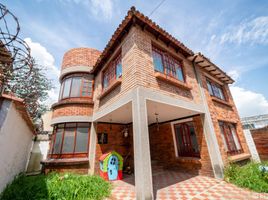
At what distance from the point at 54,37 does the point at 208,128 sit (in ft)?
28.3

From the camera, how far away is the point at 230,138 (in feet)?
24.9

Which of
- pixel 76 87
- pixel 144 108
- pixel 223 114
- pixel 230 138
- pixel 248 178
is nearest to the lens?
pixel 144 108

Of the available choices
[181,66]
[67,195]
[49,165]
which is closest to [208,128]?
[181,66]

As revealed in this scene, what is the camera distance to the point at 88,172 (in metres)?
6.49

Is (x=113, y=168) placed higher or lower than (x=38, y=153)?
lower

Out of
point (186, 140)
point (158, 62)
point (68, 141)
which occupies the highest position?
point (158, 62)

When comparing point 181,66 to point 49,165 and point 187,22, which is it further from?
point 49,165

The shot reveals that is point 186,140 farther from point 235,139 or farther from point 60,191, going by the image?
point 60,191

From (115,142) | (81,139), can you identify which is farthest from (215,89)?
(81,139)

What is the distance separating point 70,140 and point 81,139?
1.84 feet

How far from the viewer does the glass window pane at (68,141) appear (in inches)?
261

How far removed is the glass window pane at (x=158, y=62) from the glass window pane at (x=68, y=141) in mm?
5698

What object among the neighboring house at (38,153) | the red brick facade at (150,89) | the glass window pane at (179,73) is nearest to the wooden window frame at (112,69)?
the red brick facade at (150,89)

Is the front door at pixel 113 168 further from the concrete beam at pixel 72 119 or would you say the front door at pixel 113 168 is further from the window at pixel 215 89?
the window at pixel 215 89
